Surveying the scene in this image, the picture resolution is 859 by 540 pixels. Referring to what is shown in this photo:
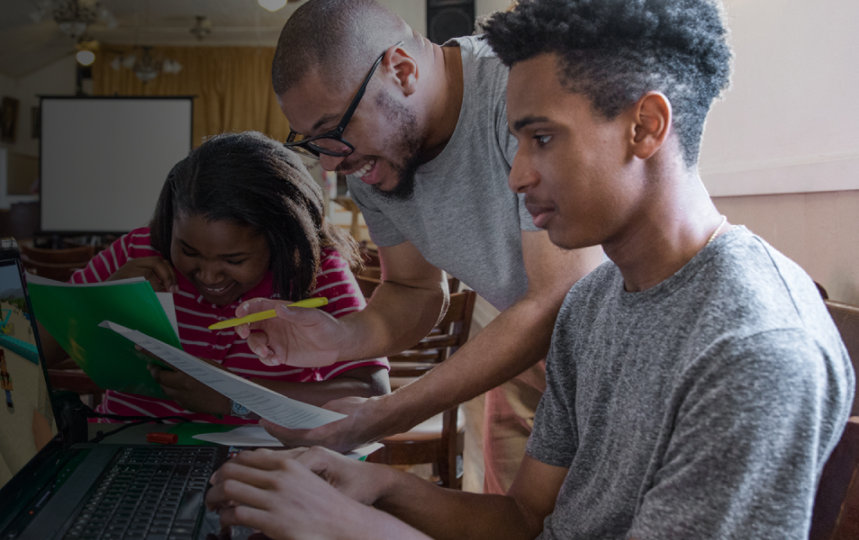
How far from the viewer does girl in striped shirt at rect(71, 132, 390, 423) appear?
132 cm

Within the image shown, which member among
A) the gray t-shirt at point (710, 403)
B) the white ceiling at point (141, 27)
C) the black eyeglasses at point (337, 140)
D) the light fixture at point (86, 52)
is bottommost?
the gray t-shirt at point (710, 403)

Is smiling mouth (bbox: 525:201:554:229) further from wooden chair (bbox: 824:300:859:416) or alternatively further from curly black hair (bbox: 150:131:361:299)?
curly black hair (bbox: 150:131:361:299)

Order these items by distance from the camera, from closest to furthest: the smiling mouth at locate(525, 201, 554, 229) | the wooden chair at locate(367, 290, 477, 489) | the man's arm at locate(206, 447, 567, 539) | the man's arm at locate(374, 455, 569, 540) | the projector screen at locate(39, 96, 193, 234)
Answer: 1. the man's arm at locate(206, 447, 567, 539)
2. the smiling mouth at locate(525, 201, 554, 229)
3. the man's arm at locate(374, 455, 569, 540)
4. the wooden chair at locate(367, 290, 477, 489)
5. the projector screen at locate(39, 96, 193, 234)

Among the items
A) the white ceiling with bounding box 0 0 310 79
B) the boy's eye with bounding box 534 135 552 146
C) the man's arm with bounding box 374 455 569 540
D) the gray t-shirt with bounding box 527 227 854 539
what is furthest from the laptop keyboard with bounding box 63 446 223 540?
the white ceiling with bounding box 0 0 310 79

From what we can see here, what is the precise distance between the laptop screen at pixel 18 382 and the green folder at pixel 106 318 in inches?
4.5

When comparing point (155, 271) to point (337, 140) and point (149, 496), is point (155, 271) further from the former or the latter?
point (149, 496)

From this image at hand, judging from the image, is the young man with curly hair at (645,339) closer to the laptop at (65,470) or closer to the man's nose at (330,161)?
the laptop at (65,470)

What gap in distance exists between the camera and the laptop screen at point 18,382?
79 centimetres

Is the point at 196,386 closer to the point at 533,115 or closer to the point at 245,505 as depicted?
the point at 245,505

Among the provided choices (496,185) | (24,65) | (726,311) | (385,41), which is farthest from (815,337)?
(24,65)

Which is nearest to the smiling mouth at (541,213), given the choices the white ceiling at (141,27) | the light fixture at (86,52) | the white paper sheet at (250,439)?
the white paper sheet at (250,439)

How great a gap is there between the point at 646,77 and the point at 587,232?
6.6 inches

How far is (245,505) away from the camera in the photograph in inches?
26.9

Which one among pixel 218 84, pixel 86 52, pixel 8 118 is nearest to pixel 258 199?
pixel 86 52
